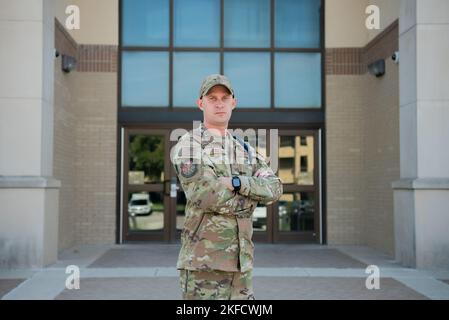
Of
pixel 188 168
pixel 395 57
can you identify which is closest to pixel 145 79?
pixel 395 57

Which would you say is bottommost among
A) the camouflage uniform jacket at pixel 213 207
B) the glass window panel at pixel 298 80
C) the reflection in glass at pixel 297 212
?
the reflection in glass at pixel 297 212

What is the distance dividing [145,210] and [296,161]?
322cm

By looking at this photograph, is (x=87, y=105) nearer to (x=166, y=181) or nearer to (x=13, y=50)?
(x=166, y=181)

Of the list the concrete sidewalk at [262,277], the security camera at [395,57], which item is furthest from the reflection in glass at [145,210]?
the security camera at [395,57]

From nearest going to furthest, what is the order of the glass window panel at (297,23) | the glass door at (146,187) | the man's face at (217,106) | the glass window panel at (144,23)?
the man's face at (217,106) < the glass door at (146,187) < the glass window panel at (144,23) < the glass window panel at (297,23)

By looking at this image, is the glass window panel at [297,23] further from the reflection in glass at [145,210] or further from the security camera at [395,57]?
the reflection in glass at [145,210]

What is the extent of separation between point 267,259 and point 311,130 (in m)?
3.48

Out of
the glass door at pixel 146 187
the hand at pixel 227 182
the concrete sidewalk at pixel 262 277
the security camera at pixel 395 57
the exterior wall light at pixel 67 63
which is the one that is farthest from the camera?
the glass door at pixel 146 187

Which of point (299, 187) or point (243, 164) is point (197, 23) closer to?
point (299, 187)

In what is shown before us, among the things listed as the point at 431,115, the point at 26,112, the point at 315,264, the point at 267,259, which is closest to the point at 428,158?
the point at 431,115

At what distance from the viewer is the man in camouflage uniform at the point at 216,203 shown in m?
3.04

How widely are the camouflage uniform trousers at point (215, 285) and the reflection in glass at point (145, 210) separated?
9.01 m

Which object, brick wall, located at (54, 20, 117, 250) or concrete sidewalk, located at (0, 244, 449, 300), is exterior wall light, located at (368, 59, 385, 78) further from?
brick wall, located at (54, 20, 117, 250)

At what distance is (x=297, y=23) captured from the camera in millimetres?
12305
